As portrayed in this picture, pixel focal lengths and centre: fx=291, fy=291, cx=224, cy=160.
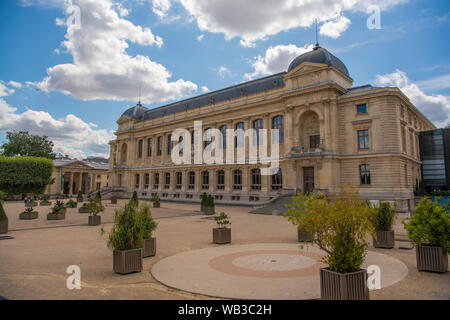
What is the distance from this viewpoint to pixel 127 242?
356 inches

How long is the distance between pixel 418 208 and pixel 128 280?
947 centimetres

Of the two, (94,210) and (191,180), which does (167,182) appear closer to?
(191,180)

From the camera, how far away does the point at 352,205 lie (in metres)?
6.51

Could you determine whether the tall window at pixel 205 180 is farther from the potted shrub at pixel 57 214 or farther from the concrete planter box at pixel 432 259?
the concrete planter box at pixel 432 259

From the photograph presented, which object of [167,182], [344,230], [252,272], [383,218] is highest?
[167,182]

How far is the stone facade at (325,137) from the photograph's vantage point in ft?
105

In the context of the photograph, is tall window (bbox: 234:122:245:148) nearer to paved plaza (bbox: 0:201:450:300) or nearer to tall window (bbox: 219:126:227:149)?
tall window (bbox: 219:126:227:149)

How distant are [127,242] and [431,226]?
946cm

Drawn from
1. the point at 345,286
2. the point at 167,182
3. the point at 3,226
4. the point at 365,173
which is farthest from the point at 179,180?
the point at 345,286

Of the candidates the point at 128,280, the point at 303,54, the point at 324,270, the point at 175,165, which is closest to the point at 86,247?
the point at 128,280

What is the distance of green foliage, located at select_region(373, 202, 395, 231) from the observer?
12984mm

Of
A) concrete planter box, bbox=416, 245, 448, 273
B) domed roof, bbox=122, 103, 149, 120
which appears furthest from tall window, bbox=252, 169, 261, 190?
domed roof, bbox=122, 103, 149, 120
